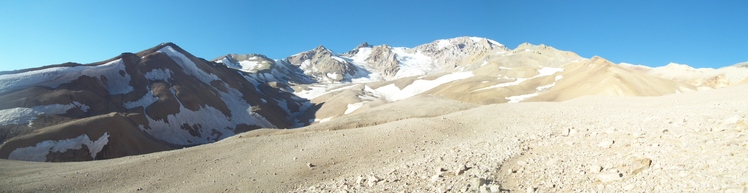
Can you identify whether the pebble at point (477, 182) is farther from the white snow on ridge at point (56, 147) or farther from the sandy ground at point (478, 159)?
the white snow on ridge at point (56, 147)

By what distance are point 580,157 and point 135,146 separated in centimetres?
5785

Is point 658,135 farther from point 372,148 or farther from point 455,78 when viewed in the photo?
point 455,78

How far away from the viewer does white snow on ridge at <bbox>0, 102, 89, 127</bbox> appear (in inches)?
1930

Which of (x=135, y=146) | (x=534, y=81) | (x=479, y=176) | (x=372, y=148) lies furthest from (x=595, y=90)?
(x=135, y=146)

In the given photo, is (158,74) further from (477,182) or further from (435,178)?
(477,182)

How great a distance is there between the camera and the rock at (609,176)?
13.9 m

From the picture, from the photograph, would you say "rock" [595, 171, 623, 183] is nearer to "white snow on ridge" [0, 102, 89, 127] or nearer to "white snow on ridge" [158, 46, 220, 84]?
"white snow on ridge" [0, 102, 89, 127]

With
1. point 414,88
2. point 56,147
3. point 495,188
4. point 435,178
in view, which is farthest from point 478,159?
point 414,88

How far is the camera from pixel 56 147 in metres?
45.6

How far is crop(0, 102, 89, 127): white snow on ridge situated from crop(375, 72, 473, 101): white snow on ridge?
104 metres

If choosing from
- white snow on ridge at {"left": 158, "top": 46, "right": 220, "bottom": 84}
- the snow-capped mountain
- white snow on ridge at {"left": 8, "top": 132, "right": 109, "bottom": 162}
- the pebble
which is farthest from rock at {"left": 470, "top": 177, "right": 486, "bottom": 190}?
white snow on ridge at {"left": 158, "top": 46, "right": 220, "bottom": 84}

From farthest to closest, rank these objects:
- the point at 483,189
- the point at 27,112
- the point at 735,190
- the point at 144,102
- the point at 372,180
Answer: the point at 144,102 → the point at 27,112 → the point at 372,180 → the point at 483,189 → the point at 735,190

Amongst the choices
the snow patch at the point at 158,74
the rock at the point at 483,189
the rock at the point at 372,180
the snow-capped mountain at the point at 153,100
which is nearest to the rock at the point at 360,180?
the rock at the point at 372,180

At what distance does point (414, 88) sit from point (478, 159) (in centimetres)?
13066
